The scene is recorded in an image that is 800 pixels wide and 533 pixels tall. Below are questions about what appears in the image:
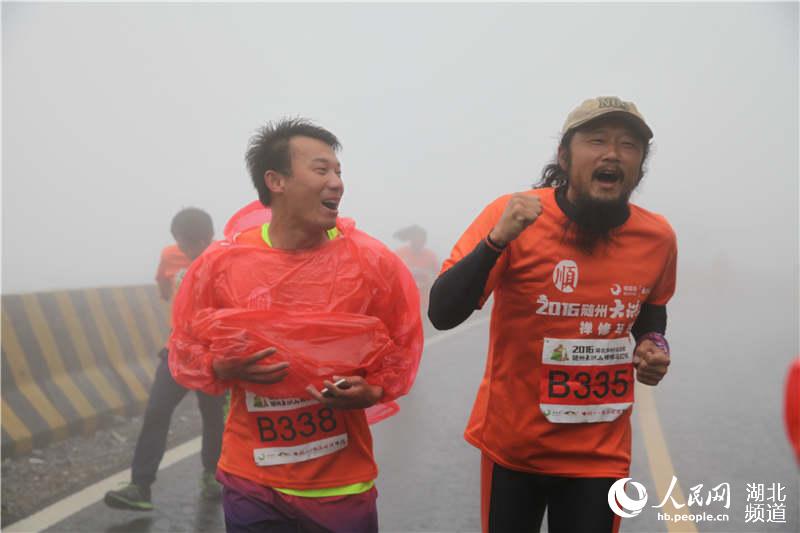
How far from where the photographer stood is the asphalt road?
4.55m

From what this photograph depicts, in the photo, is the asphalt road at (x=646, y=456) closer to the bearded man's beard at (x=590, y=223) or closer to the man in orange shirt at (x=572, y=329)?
the man in orange shirt at (x=572, y=329)

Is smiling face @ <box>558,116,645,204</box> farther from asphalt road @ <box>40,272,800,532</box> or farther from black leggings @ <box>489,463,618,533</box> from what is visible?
asphalt road @ <box>40,272,800,532</box>

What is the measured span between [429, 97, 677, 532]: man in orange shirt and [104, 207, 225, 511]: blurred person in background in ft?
8.33

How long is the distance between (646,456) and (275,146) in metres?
4.26

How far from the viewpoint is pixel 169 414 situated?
4812 mm

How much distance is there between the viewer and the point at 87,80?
26.1m

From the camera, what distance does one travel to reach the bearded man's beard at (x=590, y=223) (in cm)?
261

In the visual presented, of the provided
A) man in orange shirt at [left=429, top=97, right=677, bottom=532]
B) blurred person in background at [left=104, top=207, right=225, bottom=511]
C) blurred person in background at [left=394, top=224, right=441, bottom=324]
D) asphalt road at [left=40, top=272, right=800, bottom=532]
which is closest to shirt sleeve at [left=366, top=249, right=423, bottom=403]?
man in orange shirt at [left=429, top=97, right=677, bottom=532]

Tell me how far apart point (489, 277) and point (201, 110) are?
31522 mm

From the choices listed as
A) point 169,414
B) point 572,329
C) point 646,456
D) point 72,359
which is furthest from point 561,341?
point 72,359

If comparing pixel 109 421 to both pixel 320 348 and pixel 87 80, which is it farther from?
pixel 87 80

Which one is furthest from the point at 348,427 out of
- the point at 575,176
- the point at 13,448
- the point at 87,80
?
the point at 87,80

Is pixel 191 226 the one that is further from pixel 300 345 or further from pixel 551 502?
pixel 551 502

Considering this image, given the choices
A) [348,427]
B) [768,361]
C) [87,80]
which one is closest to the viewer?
[348,427]
